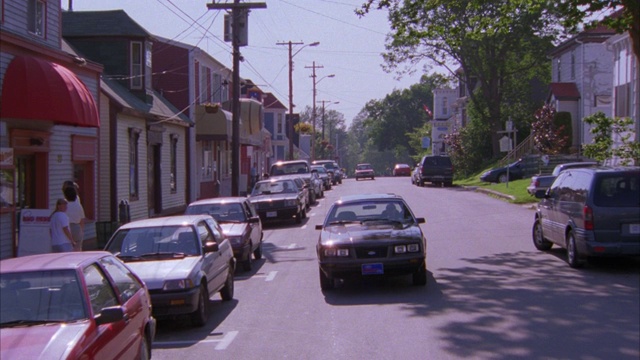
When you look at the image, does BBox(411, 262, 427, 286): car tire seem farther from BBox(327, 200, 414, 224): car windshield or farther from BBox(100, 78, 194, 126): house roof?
BBox(100, 78, 194, 126): house roof

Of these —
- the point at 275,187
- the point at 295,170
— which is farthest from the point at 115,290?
the point at 295,170

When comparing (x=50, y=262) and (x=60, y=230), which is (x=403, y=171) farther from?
(x=50, y=262)

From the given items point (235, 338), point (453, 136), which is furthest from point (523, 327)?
point (453, 136)

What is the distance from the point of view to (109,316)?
6363mm

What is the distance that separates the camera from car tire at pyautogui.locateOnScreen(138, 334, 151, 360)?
7520mm

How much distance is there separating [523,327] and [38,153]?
492 inches

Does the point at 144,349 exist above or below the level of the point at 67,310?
below

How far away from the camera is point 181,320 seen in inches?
430

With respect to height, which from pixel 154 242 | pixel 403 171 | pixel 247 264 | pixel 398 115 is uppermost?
pixel 398 115

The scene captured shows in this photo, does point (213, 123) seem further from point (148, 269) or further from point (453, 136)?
point (453, 136)

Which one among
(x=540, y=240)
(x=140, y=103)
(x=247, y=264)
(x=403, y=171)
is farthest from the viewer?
(x=403, y=171)

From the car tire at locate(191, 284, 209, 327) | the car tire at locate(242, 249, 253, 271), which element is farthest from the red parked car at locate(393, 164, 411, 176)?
the car tire at locate(191, 284, 209, 327)

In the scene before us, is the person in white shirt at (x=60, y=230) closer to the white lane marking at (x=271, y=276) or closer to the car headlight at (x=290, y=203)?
the white lane marking at (x=271, y=276)

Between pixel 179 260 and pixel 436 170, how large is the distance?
124 feet
